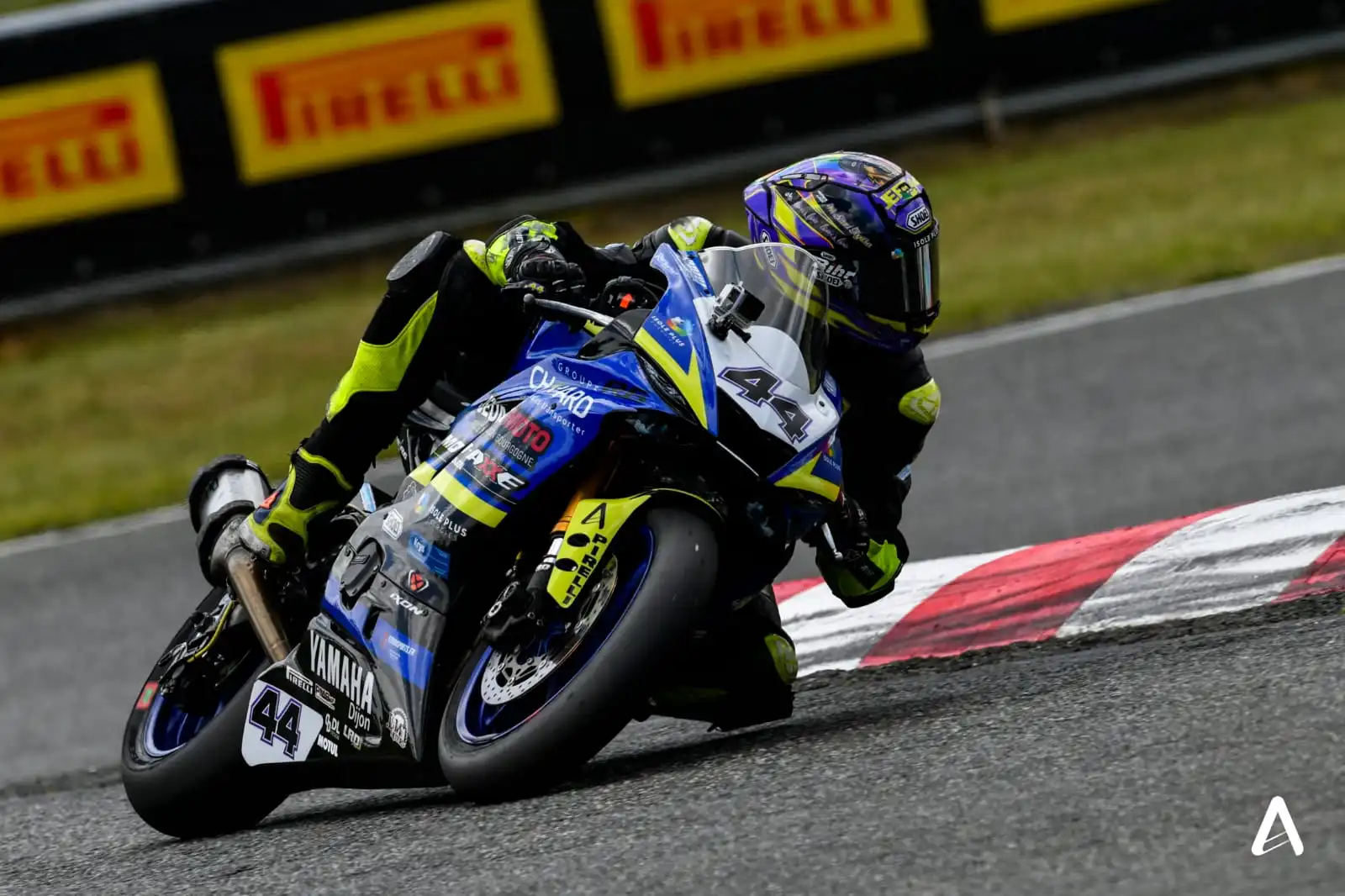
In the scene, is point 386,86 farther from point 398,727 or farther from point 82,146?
point 398,727

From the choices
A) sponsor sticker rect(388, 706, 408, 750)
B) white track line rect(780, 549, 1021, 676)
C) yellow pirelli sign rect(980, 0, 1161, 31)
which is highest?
sponsor sticker rect(388, 706, 408, 750)

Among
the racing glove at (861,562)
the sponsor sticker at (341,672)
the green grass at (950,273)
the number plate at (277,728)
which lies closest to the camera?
the sponsor sticker at (341,672)

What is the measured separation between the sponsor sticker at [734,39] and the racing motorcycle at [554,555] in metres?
7.43

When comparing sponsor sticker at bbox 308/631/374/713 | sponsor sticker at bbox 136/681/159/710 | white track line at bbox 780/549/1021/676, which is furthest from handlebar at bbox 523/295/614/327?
white track line at bbox 780/549/1021/676

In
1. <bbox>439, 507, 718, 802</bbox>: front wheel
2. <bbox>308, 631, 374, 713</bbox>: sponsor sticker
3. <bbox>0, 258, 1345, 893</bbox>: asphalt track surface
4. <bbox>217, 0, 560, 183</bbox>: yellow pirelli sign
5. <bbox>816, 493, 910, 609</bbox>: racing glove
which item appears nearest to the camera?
<bbox>0, 258, 1345, 893</bbox>: asphalt track surface

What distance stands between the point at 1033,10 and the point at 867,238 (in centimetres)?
813

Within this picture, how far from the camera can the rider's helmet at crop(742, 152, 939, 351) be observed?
4422mm

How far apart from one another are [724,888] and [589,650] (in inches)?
31.4

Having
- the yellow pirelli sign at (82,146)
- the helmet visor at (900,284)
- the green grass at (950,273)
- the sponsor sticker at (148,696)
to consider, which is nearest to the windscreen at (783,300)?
the helmet visor at (900,284)

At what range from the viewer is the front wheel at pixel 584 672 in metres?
3.80

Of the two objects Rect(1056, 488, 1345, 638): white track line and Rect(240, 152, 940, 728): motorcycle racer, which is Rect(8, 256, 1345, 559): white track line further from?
→ Rect(240, 152, 940, 728): motorcycle racer

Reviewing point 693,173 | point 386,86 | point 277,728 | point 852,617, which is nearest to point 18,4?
point 386,86

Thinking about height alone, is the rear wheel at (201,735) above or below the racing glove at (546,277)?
below

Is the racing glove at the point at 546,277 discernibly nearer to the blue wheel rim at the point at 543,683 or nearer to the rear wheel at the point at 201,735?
the blue wheel rim at the point at 543,683
